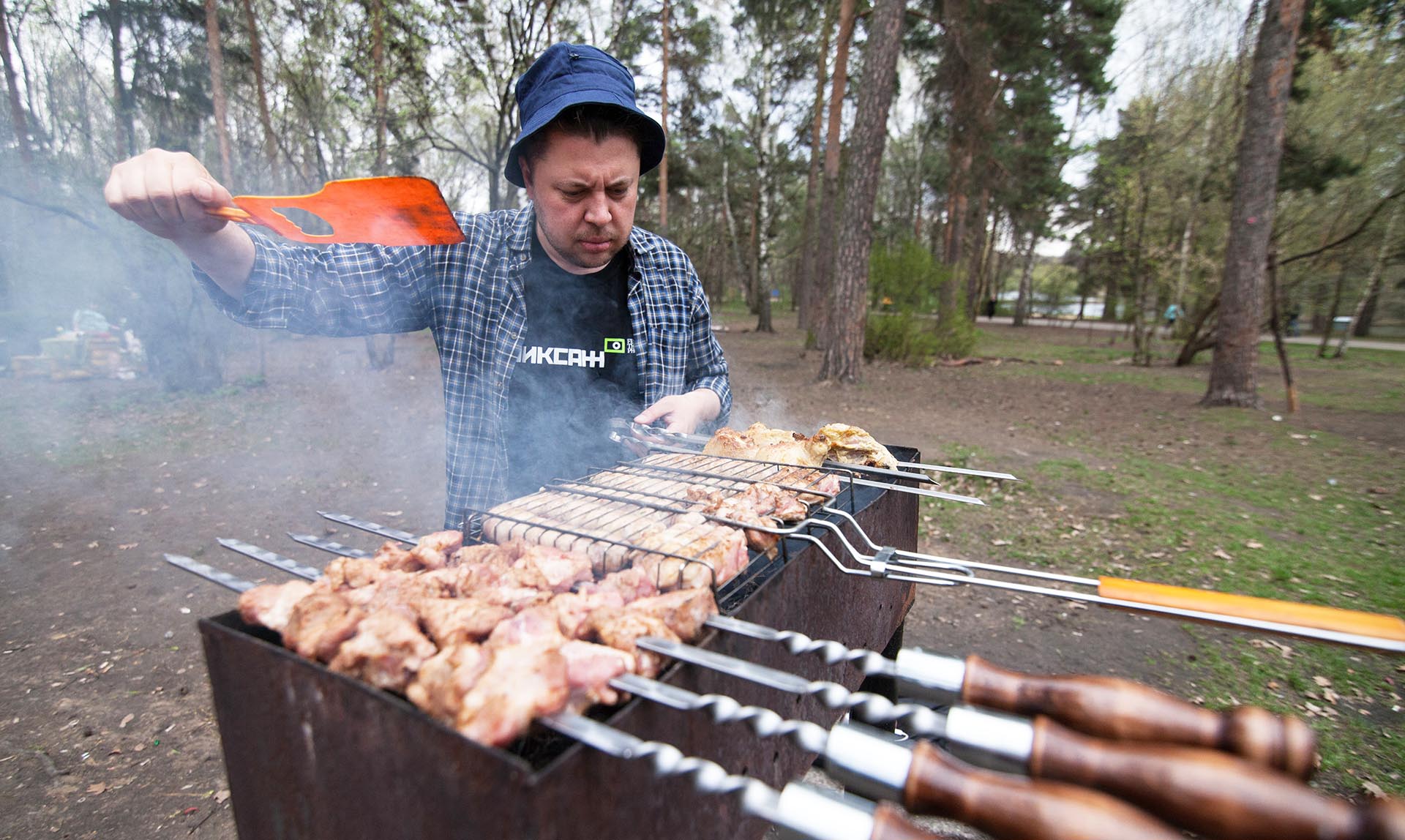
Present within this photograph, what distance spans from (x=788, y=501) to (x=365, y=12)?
16.5 meters

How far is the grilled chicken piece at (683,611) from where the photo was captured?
1270 millimetres

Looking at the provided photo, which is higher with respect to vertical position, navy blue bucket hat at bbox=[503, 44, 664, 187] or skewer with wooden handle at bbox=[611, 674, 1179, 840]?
navy blue bucket hat at bbox=[503, 44, 664, 187]

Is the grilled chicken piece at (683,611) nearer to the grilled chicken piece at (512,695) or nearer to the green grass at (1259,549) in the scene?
the grilled chicken piece at (512,695)

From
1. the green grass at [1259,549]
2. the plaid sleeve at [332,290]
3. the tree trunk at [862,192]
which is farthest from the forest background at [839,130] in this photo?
the plaid sleeve at [332,290]

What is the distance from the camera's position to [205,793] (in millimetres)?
2795

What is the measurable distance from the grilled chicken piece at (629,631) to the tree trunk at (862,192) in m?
11.0

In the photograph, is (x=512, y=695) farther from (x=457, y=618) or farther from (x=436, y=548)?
(x=436, y=548)

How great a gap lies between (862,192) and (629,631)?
11336 mm

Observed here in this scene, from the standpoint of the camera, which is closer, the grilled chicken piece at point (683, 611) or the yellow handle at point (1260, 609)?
the yellow handle at point (1260, 609)

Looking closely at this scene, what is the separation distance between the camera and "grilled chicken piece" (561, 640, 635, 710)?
3.54 ft

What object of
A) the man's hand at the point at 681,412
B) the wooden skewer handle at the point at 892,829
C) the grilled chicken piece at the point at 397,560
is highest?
the man's hand at the point at 681,412

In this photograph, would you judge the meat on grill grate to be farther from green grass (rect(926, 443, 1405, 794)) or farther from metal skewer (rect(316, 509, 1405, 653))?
green grass (rect(926, 443, 1405, 794))

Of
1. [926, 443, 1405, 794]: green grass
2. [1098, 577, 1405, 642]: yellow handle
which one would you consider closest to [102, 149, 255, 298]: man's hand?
[1098, 577, 1405, 642]: yellow handle

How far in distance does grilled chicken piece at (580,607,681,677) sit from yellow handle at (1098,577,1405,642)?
0.87 meters
